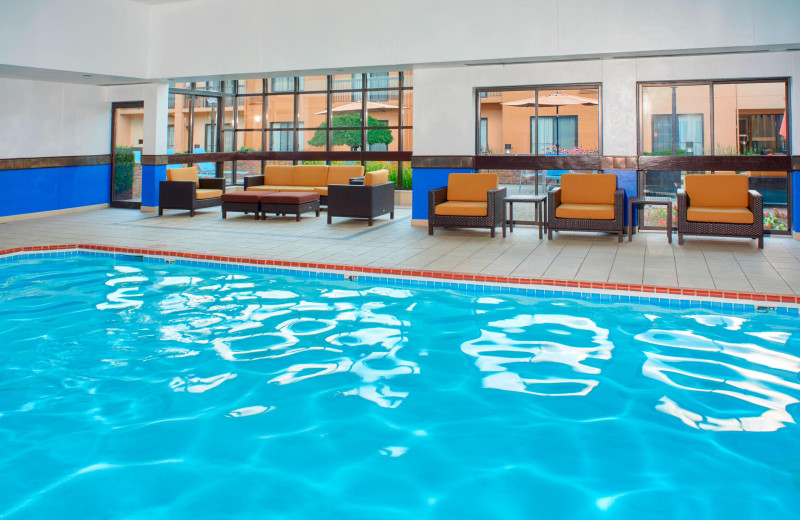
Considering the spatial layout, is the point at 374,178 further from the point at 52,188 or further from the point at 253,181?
the point at 52,188

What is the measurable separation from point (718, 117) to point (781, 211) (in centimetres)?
165

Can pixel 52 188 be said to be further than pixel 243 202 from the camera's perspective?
Yes

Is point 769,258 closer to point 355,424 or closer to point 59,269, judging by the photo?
point 355,424

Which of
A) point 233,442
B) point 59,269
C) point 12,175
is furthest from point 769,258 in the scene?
point 12,175

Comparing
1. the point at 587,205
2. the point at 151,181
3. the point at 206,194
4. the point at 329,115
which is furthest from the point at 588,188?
the point at 151,181

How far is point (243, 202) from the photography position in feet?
38.7

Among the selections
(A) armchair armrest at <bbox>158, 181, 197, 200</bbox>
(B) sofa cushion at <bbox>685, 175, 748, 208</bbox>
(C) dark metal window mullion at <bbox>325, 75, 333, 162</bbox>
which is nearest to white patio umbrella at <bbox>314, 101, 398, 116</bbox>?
(C) dark metal window mullion at <bbox>325, 75, 333, 162</bbox>

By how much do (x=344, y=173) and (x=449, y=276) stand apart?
6651 mm

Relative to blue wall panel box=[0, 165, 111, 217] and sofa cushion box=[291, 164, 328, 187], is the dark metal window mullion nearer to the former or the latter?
sofa cushion box=[291, 164, 328, 187]

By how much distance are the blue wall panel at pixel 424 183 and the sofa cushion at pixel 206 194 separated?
4.11 m

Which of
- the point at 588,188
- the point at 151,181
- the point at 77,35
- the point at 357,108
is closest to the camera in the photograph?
the point at 588,188

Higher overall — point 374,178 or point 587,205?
point 374,178

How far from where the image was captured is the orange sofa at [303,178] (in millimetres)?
12922

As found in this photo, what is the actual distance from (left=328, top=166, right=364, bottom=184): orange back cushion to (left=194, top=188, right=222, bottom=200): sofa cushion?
2.19 meters
